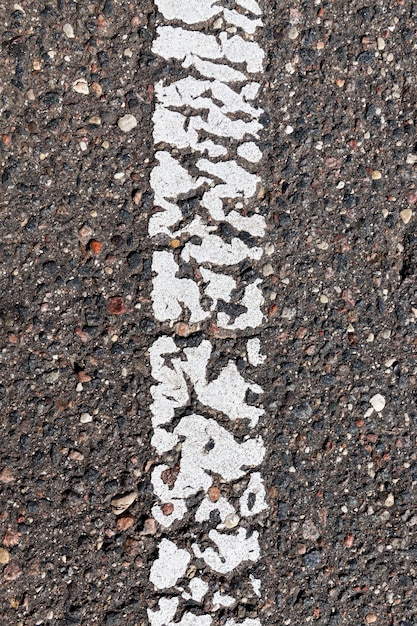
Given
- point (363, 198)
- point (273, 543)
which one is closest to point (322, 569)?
point (273, 543)

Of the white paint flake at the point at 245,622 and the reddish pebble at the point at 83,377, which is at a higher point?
the reddish pebble at the point at 83,377

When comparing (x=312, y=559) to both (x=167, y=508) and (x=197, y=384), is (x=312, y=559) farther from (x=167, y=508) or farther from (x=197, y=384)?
(x=197, y=384)

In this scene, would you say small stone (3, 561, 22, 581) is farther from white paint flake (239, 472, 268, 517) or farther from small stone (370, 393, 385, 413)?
small stone (370, 393, 385, 413)

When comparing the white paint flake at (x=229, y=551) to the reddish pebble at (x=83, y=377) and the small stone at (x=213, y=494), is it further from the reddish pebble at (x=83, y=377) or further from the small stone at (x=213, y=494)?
the reddish pebble at (x=83, y=377)

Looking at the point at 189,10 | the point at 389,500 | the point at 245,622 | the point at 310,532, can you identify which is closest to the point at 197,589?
the point at 245,622

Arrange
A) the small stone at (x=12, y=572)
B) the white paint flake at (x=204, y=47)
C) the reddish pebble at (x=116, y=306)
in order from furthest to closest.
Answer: the white paint flake at (x=204, y=47) → the reddish pebble at (x=116, y=306) → the small stone at (x=12, y=572)

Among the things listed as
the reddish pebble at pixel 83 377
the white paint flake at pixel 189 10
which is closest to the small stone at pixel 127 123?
the white paint flake at pixel 189 10

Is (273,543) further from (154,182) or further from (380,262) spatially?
(154,182)
